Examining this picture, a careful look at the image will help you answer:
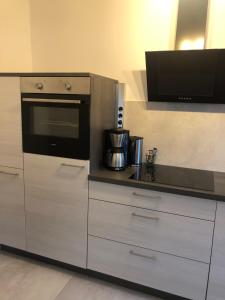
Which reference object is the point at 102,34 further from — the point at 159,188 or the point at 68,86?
the point at 159,188

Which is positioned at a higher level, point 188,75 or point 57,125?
point 188,75

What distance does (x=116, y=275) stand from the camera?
196cm

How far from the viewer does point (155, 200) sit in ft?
5.74

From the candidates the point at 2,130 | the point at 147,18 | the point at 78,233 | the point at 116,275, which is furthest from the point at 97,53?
the point at 116,275

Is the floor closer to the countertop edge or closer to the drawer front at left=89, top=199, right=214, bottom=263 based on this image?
the drawer front at left=89, top=199, right=214, bottom=263

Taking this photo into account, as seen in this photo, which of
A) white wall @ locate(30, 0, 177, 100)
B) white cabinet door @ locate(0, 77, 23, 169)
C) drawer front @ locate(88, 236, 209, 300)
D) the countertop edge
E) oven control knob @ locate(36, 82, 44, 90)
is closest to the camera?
the countertop edge

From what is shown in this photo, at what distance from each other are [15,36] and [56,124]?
1055 millimetres

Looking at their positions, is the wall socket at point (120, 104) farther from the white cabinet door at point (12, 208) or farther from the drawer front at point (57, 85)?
the white cabinet door at point (12, 208)

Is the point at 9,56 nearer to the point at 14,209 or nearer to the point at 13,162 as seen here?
the point at 13,162

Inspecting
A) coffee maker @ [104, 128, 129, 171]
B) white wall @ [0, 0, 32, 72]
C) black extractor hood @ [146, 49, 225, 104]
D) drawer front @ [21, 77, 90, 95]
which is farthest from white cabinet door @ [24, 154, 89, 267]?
white wall @ [0, 0, 32, 72]

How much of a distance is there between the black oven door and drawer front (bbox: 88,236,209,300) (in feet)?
2.29

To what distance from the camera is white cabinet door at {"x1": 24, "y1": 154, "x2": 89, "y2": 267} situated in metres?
1.94

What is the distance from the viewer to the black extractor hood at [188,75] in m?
1.78

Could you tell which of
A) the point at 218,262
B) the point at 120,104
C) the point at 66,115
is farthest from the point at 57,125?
the point at 218,262
